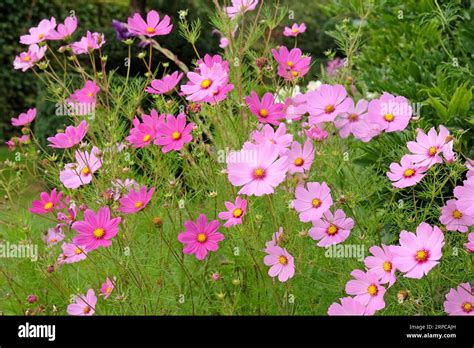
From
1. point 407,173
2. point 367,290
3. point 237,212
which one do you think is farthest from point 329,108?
point 367,290

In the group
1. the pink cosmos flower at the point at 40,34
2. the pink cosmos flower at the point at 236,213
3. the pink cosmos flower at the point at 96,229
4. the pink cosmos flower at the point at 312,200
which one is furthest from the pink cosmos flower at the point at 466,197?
the pink cosmos flower at the point at 40,34

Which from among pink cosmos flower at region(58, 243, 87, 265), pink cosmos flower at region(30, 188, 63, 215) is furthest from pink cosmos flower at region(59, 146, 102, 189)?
pink cosmos flower at region(58, 243, 87, 265)

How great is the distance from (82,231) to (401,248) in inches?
29.9

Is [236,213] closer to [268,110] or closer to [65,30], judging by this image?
[268,110]

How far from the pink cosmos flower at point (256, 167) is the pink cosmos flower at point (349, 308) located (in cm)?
33

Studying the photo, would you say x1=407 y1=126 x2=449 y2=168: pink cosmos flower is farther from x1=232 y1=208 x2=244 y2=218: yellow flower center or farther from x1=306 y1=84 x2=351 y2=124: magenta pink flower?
x1=232 y1=208 x2=244 y2=218: yellow flower center

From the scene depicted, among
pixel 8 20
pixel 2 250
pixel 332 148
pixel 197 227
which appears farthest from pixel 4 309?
pixel 8 20

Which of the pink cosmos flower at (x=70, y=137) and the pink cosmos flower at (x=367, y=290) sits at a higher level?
the pink cosmos flower at (x=70, y=137)

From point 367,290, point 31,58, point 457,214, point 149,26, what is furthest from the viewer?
point 31,58

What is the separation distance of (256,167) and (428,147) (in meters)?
0.43

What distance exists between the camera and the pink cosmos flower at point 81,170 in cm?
193

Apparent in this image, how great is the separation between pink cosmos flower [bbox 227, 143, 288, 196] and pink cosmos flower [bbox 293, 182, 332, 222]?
0.09 meters

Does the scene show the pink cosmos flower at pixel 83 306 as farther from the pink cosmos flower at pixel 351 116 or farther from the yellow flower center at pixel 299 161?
the pink cosmos flower at pixel 351 116

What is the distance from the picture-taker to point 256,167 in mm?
1585
